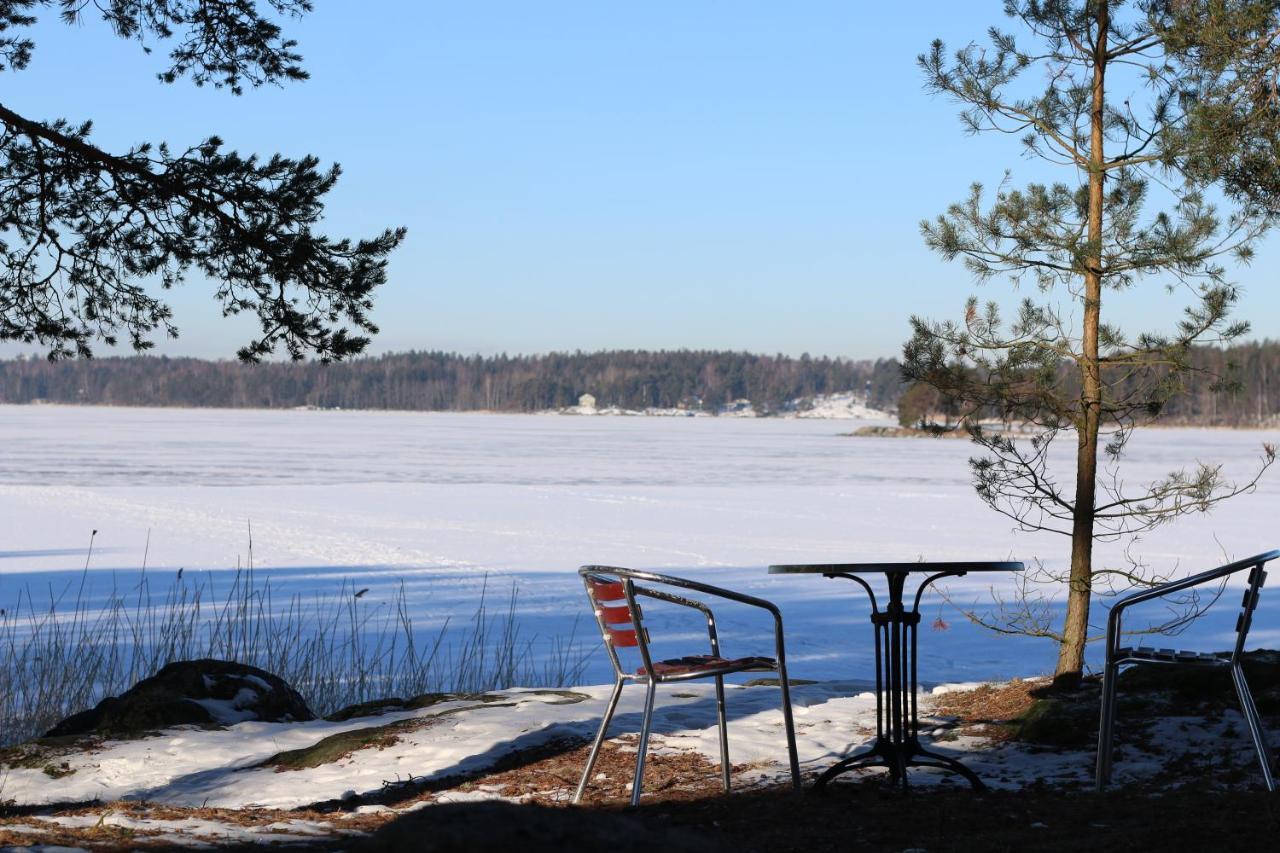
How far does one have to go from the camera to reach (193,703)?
253 inches

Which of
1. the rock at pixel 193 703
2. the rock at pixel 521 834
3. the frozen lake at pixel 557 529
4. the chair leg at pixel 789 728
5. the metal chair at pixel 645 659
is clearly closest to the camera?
the rock at pixel 521 834

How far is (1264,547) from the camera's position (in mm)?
16516

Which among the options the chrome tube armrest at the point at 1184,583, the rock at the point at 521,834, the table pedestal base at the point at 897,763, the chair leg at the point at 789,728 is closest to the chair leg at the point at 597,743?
the chair leg at the point at 789,728

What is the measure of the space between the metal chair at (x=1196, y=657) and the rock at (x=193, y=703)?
390 cm

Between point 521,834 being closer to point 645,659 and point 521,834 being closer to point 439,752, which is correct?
point 645,659

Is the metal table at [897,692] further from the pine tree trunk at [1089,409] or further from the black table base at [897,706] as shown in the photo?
the pine tree trunk at [1089,409]

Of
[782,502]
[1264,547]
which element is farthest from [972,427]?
[782,502]

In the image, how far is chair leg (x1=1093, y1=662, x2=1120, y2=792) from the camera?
4508 millimetres

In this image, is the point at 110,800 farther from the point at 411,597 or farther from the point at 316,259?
the point at 411,597

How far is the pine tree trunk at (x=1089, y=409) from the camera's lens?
21.3 ft

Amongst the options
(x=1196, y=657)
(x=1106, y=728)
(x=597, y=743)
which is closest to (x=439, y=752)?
(x=597, y=743)

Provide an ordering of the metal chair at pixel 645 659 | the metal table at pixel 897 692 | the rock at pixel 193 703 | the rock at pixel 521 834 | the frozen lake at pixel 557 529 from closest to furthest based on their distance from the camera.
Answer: the rock at pixel 521 834, the metal chair at pixel 645 659, the metal table at pixel 897 692, the rock at pixel 193 703, the frozen lake at pixel 557 529

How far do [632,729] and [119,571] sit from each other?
9.21 metres

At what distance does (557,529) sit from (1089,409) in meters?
11.9
